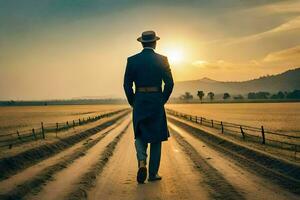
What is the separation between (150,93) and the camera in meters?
8.11

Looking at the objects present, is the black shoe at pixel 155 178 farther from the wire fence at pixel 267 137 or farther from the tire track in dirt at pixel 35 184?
the wire fence at pixel 267 137

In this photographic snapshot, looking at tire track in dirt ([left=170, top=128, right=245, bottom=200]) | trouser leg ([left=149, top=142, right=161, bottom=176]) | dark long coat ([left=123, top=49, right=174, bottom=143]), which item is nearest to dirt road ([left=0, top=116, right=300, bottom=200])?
tire track in dirt ([left=170, top=128, right=245, bottom=200])

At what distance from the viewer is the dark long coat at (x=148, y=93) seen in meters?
8.09

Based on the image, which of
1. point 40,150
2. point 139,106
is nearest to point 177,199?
point 139,106

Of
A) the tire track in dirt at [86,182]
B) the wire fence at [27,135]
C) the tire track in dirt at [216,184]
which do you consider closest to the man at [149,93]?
the tire track in dirt at [216,184]

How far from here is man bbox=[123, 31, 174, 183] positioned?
809cm

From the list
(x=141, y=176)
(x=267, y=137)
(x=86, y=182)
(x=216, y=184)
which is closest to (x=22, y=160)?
(x=86, y=182)

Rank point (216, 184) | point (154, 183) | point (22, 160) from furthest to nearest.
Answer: point (22, 160) → point (154, 183) → point (216, 184)

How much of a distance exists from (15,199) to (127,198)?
191 cm

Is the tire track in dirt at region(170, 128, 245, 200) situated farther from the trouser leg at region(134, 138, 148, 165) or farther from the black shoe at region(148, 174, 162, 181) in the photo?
the trouser leg at region(134, 138, 148, 165)

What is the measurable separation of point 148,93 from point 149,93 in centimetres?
2

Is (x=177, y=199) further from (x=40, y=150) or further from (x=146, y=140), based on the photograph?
(x=40, y=150)

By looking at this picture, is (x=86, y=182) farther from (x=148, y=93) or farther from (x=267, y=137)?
(x=267, y=137)

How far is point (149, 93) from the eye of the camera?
8109 millimetres
